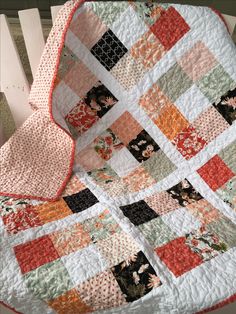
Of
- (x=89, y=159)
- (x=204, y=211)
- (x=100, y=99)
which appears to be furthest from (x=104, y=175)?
(x=204, y=211)

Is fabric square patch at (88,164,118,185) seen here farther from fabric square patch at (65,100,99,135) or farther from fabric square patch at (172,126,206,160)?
fabric square patch at (172,126,206,160)

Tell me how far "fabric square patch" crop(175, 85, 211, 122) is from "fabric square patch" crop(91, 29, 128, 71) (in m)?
0.28

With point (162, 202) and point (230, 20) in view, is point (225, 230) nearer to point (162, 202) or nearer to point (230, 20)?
point (162, 202)

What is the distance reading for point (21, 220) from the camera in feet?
3.72

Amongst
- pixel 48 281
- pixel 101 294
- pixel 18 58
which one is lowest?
pixel 101 294

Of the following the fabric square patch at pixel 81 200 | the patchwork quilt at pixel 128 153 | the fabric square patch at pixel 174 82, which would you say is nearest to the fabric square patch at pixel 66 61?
the patchwork quilt at pixel 128 153

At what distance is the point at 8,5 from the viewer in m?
1.67

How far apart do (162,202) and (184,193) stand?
0.11m

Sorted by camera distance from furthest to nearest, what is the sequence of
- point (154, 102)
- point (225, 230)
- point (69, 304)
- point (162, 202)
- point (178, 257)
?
point (154, 102) < point (162, 202) < point (225, 230) < point (178, 257) < point (69, 304)

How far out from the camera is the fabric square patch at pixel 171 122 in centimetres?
139

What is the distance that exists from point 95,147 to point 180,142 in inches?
13.4

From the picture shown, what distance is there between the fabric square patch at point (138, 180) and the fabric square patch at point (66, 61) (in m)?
0.46

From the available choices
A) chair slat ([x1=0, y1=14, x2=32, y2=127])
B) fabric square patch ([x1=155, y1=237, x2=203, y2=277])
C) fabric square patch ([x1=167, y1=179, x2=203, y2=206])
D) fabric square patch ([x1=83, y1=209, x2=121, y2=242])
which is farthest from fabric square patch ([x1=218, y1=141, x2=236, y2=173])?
chair slat ([x1=0, y1=14, x2=32, y2=127])

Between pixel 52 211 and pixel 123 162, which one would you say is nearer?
pixel 52 211
